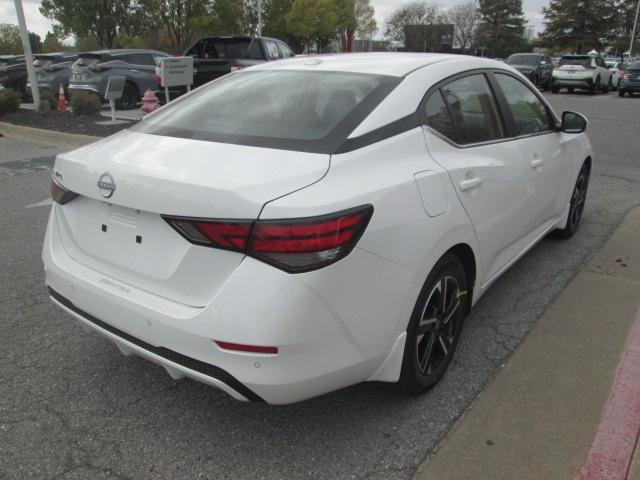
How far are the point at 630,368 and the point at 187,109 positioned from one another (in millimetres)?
2715

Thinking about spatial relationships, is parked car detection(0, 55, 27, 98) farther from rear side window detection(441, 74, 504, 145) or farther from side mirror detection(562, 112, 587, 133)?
rear side window detection(441, 74, 504, 145)

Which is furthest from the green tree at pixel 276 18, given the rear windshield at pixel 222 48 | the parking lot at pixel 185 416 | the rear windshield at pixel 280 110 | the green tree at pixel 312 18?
the parking lot at pixel 185 416

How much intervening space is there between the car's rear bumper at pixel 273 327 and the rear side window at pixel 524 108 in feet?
6.24

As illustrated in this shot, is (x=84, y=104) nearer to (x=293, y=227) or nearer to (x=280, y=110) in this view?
(x=280, y=110)

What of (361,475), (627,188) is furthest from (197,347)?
(627,188)

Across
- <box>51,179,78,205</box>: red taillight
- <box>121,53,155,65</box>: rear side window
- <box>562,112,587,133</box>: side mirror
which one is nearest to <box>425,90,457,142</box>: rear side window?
<box>51,179,78,205</box>: red taillight

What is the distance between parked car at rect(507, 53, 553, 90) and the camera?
980 inches

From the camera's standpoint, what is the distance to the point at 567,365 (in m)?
3.03

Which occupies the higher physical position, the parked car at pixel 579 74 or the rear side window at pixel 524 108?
the rear side window at pixel 524 108

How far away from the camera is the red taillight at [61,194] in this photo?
2.55m

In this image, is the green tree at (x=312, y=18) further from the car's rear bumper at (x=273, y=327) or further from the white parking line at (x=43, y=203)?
the car's rear bumper at (x=273, y=327)

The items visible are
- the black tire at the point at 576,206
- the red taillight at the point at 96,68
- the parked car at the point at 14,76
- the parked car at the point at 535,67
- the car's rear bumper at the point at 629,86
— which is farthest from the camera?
the parked car at the point at 535,67

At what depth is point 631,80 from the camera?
22.9 m

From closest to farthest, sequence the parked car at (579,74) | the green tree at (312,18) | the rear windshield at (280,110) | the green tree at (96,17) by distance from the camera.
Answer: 1. the rear windshield at (280,110)
2. the parked car at (579,74)
3. the green tree at (96,17)
4. the green tree at (312,18)
